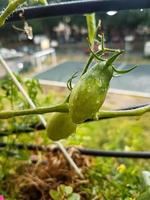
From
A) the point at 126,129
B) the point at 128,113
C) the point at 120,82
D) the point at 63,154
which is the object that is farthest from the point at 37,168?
the point at 126,129

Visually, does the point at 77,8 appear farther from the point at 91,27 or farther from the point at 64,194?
the point at 64,194

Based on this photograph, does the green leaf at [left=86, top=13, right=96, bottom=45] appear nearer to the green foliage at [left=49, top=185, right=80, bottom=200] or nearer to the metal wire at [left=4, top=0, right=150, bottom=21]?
the metal wire at [left=4, top=0, right=150, bottom=21]

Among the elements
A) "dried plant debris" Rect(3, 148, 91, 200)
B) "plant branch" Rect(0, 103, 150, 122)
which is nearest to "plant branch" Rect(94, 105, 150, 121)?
"plant branch" Rect(0, 103, 150, 122)

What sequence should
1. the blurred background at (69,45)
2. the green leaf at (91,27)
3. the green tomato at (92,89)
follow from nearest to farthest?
1. the green tomato at (92,89)
2. the green leaf at (91,27)
3. the blurred background at (69,45)

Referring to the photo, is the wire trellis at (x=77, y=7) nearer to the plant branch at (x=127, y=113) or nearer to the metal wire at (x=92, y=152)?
the plant branch at (x=127, y=113)

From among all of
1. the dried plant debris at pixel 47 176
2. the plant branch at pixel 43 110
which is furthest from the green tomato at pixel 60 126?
the dried plant debris at pixel 47 176

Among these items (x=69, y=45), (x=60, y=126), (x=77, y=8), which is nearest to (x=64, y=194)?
(x=60, y=126)

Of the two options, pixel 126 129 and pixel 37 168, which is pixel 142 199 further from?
pixel 126 129
